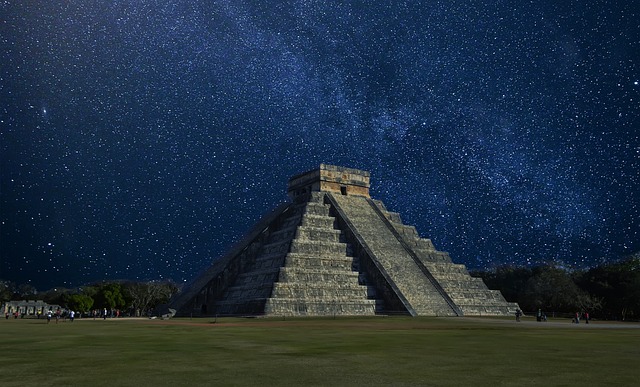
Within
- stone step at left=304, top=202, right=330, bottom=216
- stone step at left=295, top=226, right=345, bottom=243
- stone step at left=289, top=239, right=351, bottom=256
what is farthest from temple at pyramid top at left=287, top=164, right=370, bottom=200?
stone step at left=289, top=239, right=351, bottom=256

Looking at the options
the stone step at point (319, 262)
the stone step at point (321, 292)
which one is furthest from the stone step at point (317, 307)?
the stone step at point (319, 262)

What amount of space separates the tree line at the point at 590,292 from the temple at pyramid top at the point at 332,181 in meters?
27.2

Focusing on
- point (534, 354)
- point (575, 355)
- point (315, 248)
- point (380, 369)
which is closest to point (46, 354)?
point (380, 369)

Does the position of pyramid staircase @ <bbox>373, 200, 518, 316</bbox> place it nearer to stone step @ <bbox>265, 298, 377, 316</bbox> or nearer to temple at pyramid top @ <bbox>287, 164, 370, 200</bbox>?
temple at pyramid top @ <bbox>287, 164, 370, 200</bbox>

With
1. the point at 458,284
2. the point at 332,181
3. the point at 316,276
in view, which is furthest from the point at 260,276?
the point at 458,284

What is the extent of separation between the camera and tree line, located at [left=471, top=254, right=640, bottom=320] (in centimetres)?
6481

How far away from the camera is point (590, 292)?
70.2 m

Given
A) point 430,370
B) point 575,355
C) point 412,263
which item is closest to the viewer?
point 430,370

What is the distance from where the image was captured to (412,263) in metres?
49.3

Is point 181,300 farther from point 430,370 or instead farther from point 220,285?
point 430,370

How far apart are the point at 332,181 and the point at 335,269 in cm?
1465

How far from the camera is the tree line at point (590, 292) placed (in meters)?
64.8

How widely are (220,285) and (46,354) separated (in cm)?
3788

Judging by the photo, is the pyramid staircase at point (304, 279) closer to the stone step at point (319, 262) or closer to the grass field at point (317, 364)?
the stone step at point (319, 262)
